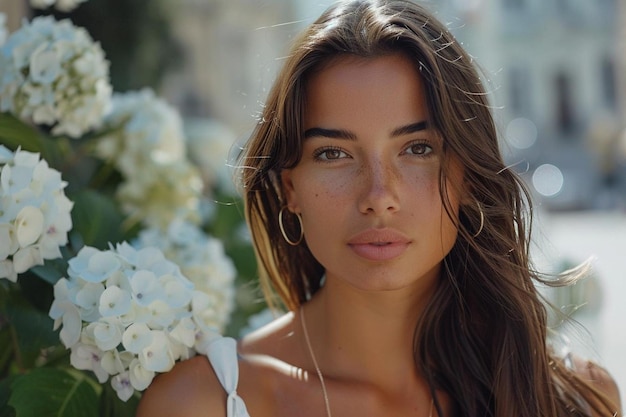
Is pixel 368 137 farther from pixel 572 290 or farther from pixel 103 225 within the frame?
pixel 572 290

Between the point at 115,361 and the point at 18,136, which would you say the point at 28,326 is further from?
the point at 18,136

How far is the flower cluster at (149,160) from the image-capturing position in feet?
9.46

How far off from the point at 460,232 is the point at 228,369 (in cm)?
55

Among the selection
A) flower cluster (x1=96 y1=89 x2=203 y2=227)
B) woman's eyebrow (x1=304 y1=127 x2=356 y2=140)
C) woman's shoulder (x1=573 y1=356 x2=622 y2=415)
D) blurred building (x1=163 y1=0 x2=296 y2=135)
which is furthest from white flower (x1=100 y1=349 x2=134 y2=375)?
blurred building (x1=163 y1=0 x2=296 y2=135)

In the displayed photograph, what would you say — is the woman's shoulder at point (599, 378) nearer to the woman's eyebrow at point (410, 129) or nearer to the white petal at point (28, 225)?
the woman's eyebrow at point (410, 129)

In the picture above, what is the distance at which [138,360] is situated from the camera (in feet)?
5.68

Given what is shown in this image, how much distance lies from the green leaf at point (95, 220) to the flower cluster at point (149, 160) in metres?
0.55

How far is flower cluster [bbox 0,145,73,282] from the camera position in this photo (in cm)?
172

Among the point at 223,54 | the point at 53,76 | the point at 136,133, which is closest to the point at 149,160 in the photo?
the point at 136,133

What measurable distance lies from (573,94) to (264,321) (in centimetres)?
4364

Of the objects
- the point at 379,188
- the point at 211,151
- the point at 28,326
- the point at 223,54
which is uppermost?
the point at 379,188

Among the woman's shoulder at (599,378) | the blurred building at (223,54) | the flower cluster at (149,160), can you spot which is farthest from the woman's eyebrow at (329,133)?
the blurred building at (223,54)

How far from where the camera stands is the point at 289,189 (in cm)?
202

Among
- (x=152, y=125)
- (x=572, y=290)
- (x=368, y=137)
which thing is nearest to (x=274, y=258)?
(x=368, y=137)
